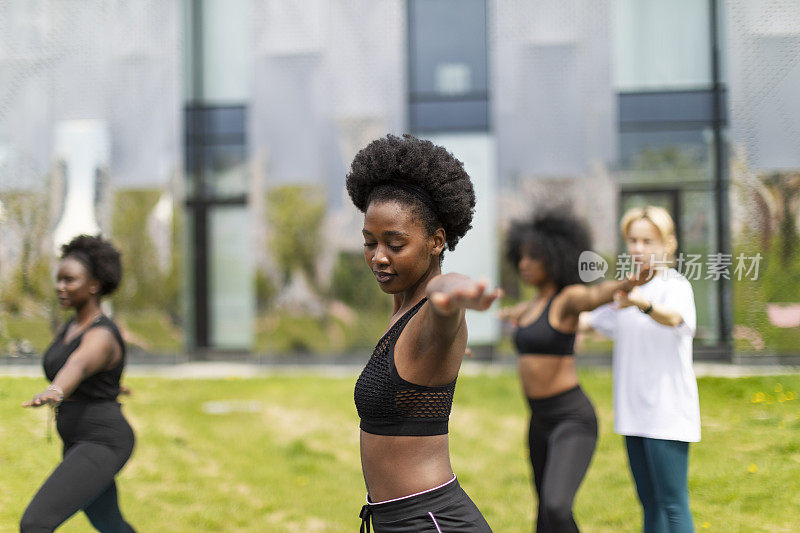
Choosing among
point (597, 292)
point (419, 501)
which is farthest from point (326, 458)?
point (419, 501)

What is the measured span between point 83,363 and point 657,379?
10.0ft

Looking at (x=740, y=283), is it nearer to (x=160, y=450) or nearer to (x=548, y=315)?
(x=548, y=315)

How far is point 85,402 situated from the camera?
4.17 metres

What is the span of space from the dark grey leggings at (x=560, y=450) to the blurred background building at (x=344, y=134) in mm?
4605

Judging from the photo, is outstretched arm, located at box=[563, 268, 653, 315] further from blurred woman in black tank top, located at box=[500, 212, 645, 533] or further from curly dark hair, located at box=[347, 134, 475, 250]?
curly dark hair, located at box=[347, 134, 475, 250]

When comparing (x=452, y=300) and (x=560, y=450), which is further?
(x=560, y=450)

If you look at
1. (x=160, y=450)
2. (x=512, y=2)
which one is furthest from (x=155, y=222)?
(x=512, y=2)

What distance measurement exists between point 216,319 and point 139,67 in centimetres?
464

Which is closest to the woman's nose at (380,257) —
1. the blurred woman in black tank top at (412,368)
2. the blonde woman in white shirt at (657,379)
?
the blurred woman in black tank top at (412,368)

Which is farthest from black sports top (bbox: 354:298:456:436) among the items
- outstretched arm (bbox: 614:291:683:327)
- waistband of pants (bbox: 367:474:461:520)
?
outstretched arm (bbox: 614:291:683:327)

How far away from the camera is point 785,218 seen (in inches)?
187

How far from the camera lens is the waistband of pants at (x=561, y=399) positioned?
4.57 m
